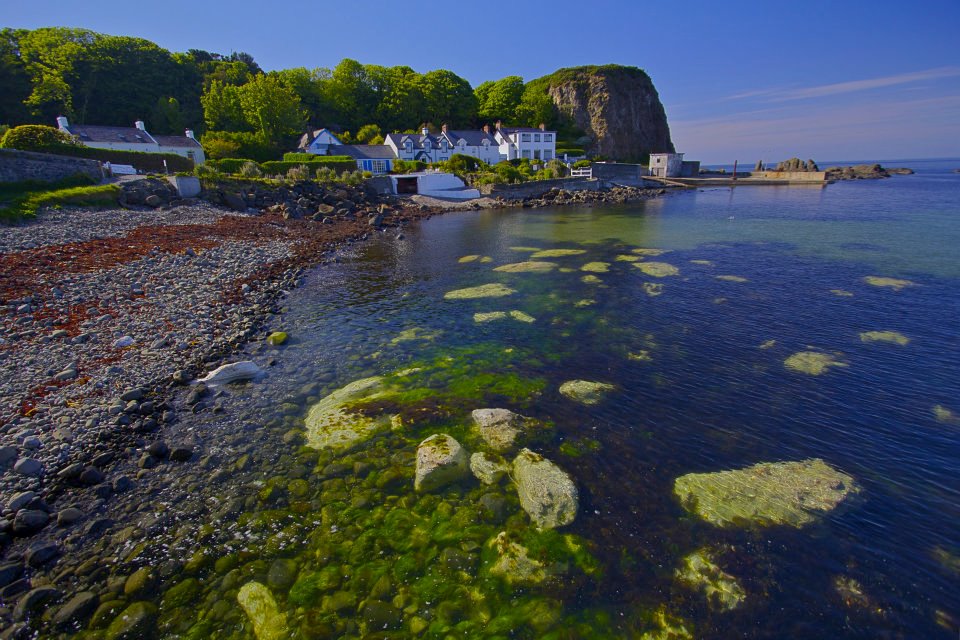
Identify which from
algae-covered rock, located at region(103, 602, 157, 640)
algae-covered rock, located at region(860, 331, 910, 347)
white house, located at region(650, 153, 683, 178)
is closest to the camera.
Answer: algae-covered rock, located at region(103, 602, 157, 640)

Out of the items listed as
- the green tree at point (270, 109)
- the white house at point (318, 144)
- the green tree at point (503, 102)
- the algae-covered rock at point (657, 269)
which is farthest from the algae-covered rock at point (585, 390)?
the green tree at point (503, 102)

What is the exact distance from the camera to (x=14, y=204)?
90.5ft

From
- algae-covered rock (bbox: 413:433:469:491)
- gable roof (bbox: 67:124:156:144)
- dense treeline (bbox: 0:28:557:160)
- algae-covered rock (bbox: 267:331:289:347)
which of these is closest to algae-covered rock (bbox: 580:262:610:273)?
algae-covered rock (bbox: 267:331:289:347)

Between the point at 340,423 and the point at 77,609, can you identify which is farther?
the point at 340,423

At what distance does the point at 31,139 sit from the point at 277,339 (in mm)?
42783

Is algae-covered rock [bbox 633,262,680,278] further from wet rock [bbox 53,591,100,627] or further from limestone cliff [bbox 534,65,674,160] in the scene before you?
limestone cliff [bbox 534,65,674,160]

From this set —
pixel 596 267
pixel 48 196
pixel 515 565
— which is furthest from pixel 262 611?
pixel 48 196

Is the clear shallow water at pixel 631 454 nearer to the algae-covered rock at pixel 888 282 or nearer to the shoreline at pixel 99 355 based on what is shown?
the algae-covered rock at pixel 888 282

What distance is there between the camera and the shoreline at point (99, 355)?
803 centimetres

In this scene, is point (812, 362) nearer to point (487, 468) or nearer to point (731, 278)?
point (731, 278)

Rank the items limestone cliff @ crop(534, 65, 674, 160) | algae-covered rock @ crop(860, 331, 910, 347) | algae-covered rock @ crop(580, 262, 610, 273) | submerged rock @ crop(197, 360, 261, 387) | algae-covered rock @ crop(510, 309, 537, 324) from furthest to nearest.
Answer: limestone cliff @ crop(534, 65, 674, 160) < algae-covered rock @ crop(580, 262, 610, 273) < algae-covered rock @ crop(510, 309, 537, 324) < algae-covered rock @ crop(860, 331, 910, 347) < submerged rock @ crop(197, 360, 261, 387)

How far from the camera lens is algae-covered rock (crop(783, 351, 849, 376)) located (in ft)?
45.8

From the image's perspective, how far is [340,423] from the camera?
37.1ft

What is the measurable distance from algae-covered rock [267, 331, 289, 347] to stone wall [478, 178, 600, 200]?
197 feet
